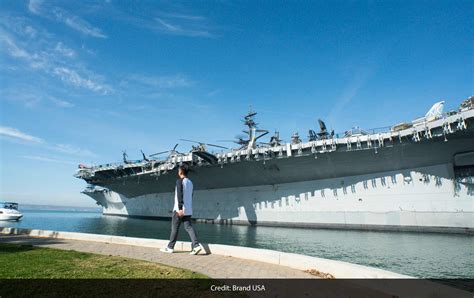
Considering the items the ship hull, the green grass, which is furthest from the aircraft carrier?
the green grass

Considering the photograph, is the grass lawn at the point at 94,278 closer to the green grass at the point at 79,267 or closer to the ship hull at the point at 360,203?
the green grass at the point at 79,267

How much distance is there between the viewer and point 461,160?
24.0 metres

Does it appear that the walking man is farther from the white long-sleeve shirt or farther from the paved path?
the paved path

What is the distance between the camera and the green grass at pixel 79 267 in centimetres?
475

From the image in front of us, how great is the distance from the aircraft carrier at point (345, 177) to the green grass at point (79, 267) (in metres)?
22.8

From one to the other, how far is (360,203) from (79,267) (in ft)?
88.7

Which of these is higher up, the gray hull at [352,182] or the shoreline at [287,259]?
the gray hull at [352,182]

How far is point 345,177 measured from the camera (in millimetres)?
29234

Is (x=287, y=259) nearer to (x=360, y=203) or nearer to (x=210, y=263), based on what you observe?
(x=210, y=263)

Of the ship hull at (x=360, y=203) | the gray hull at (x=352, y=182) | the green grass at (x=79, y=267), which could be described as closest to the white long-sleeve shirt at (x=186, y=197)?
the green grass at (x=79, y=267)

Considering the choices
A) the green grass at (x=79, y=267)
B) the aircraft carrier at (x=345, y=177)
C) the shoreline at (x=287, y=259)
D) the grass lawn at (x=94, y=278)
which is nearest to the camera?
the grass lawn at (x=94, y=278)

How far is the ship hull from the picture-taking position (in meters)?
24.2

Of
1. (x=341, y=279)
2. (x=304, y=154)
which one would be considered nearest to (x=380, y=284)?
(x=341, y=279)

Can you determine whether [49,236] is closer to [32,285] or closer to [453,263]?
[32,285]
